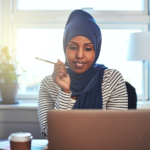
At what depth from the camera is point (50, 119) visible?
0.60 m

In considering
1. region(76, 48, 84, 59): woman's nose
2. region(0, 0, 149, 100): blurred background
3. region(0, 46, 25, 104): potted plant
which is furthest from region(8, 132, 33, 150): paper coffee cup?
region(0, 0, 149, 100): blurred background

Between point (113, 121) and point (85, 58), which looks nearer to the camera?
point (113, 121)

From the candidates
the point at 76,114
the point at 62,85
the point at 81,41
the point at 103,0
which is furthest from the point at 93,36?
the point at 103,0

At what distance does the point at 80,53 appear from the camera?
1.19 meters

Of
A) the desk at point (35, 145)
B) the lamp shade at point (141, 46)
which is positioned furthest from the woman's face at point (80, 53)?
the lamp shade at point (141, 46)

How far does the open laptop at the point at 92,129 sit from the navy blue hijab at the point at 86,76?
1.95 feet

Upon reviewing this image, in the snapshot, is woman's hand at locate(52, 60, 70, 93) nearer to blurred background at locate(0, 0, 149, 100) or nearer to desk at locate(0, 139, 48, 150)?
desk at locate(0, 139, 48, 150)

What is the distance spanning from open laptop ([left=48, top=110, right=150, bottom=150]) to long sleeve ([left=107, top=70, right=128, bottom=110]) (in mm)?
634

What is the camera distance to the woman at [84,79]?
121 cm

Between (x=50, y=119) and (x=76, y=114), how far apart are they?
7cm

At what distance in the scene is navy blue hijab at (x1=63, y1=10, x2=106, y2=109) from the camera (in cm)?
121

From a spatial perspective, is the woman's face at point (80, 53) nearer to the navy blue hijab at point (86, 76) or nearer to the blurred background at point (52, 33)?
the navy blue hijab at point (86, 76)

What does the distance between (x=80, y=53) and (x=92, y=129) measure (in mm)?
659

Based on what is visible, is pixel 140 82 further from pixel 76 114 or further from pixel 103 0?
pixel 76 114
